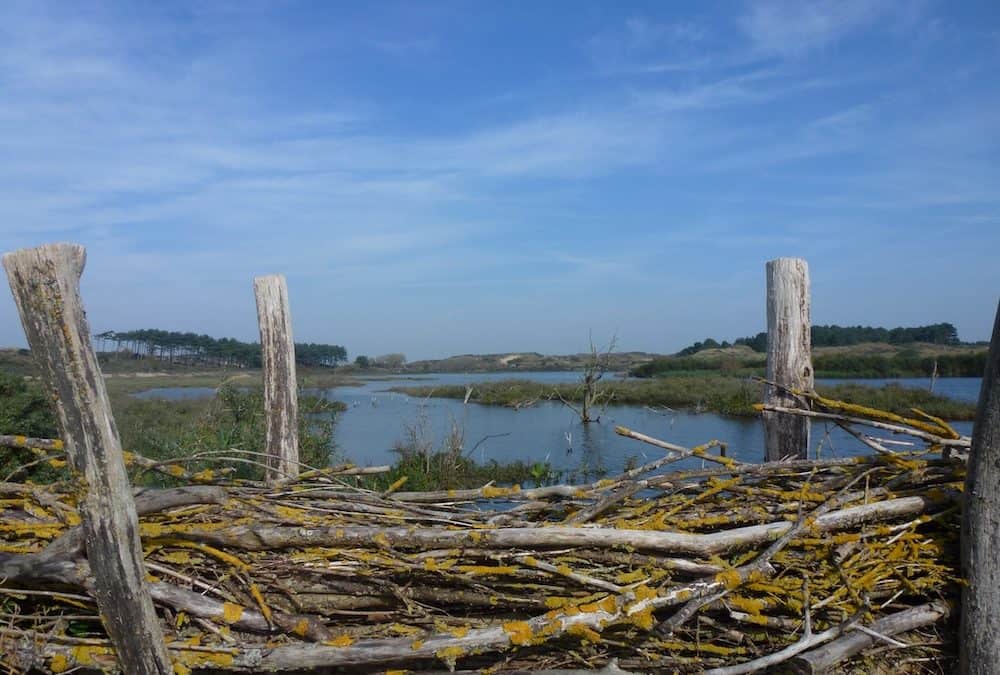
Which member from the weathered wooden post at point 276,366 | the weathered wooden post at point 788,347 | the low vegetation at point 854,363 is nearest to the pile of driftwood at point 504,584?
the weathered wooden post at point 788,347

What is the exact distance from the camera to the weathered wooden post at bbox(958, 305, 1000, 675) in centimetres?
335

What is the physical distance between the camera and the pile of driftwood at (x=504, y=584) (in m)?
3.24

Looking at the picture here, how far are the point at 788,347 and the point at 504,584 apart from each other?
263 centimetres

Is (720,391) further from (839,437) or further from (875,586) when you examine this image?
(875,586)

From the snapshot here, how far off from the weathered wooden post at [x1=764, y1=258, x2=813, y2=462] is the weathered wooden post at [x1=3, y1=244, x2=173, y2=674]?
3875 mm

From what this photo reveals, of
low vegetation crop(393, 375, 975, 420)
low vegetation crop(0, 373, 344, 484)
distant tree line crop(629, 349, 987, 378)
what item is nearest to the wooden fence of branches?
low vegetation crop(0, 373, 344, 484)

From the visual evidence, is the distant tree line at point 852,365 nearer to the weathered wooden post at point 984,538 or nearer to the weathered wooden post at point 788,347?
the weathered wooden post at point 788,347

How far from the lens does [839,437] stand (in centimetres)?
1282

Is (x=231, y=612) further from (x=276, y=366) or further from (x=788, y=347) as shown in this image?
(x=788, y=347)

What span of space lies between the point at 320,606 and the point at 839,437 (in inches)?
459

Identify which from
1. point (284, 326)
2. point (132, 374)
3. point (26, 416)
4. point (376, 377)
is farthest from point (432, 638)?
point (376, 377)

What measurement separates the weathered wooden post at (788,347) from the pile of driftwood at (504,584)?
1.04 metres

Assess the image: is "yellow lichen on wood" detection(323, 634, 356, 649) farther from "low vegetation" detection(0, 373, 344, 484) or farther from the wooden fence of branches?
"low vegetation" detection(0, 373, 344, 484)

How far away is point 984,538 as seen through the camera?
341cm
